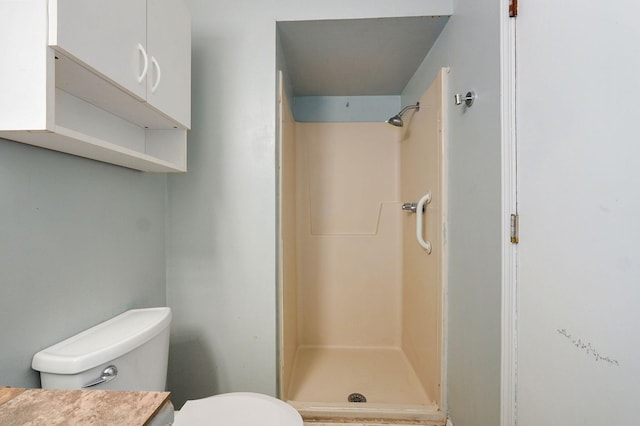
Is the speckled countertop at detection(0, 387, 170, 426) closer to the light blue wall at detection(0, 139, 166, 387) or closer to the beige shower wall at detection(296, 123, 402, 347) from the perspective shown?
the light blue wall at detection(0, 139, 166, 387)

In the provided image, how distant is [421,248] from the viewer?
5.76ft

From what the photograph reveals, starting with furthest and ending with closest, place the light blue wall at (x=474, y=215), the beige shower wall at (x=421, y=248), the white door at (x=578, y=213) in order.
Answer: the beige shower wall at (x=421, y=248) < the light blue wall at (x=474, y=215) < the white door at (x=578, y=213)

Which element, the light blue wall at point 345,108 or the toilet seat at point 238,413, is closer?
the toilet seat at point 238,413

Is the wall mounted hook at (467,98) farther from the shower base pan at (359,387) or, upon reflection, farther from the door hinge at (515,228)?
the shower base pan at (359,387)

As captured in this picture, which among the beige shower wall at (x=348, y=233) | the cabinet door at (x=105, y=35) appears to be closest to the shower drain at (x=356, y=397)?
the beige shower wall at (x=348, y=233)

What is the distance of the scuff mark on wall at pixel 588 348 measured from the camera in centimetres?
58

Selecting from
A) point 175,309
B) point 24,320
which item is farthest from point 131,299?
point 24,320

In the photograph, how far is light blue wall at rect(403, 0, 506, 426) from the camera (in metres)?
0.97

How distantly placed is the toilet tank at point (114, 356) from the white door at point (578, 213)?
1.19 metres

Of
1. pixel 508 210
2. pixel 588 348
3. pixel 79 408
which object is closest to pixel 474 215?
pixel 508 210

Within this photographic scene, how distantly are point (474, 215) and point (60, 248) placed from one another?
141 cm

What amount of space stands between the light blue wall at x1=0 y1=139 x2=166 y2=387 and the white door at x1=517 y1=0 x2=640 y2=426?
4.52 feet

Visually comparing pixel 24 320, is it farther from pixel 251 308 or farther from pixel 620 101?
pixel 620 101

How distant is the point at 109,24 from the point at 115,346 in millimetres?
871
